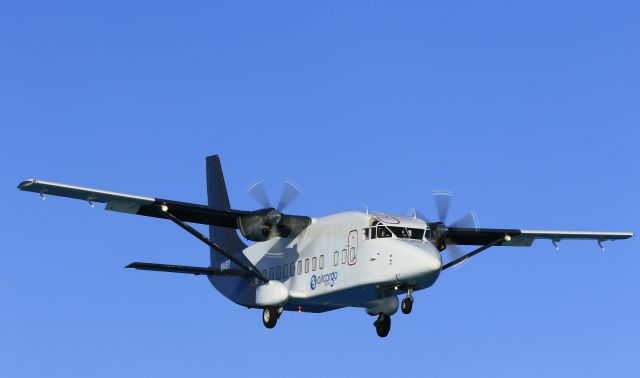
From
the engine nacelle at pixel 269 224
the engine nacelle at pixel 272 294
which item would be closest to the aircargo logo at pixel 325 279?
the engine nacelle at pixel 272 294

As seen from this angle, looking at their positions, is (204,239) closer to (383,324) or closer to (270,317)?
(270,317)

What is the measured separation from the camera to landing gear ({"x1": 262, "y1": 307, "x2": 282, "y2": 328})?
137 ft

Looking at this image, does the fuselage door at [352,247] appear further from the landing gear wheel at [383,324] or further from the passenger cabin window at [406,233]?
the landing gear wheel at [383,324]

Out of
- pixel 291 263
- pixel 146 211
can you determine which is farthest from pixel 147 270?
pixel 291 263

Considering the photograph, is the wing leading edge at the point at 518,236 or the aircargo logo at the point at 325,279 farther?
the wing leading edge at the point at 518,236

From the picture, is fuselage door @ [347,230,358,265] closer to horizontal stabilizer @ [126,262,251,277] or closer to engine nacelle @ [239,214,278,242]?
engine nacelle @ [239,214,278,242]

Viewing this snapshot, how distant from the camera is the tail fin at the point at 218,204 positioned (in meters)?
46.4

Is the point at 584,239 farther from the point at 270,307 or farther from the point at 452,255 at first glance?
the point at 270,307

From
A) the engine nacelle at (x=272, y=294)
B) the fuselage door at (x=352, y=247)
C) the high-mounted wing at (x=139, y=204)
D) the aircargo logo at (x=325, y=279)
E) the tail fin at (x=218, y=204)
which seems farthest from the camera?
the tail fin at (x=218, y=204)

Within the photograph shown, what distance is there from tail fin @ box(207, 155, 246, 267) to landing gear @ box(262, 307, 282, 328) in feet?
14.2

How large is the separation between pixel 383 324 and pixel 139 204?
8.46 metres

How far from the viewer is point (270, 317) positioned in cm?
4172

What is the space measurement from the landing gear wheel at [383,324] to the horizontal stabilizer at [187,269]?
461cm

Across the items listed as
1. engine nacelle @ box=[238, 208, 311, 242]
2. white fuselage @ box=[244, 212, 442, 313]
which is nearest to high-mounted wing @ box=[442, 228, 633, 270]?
white fuselage @ box=[244, 212, 442, 313]
